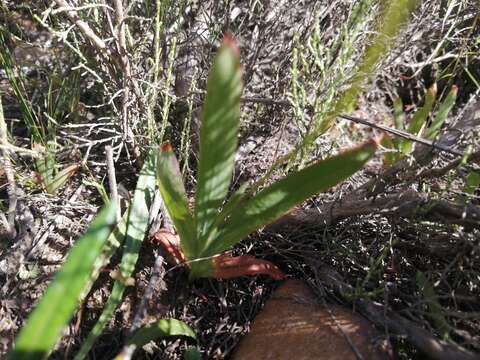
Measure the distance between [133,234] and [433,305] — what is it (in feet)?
2.50

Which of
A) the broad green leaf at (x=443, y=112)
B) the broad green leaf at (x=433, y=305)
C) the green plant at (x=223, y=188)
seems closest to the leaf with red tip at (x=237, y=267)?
the green plant at (x=223, y=188)

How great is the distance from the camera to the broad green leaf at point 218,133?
2.64 ft

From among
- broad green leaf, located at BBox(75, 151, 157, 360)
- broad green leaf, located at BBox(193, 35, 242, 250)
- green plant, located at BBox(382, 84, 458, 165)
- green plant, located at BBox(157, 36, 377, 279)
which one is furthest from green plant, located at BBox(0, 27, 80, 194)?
green plant, located at BBox(382, 84, 458, 165)

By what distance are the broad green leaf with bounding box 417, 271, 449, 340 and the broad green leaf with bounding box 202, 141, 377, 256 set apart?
1.13 ft

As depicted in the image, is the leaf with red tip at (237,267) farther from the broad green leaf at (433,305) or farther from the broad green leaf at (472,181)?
the broad green leaf at (472,181)

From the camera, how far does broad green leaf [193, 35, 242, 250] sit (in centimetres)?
81

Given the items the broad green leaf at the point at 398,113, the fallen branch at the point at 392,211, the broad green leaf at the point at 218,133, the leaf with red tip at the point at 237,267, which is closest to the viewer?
the broad green leaf at the point at 218,133

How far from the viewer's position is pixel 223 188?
1.03 meters

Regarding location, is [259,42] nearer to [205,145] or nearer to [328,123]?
[328,123]

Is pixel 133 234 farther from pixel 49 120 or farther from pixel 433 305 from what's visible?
pixel 433 305

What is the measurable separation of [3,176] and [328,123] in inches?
39.2

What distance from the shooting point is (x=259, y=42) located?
1567 millimetres

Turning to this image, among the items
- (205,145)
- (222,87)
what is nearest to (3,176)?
(205,145)

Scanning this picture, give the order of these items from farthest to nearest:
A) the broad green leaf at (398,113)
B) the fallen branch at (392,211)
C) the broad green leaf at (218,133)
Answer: the broad green leaf at (398,113) < the fallen branch at (392,211) < the broad green leaf at (218,133)
